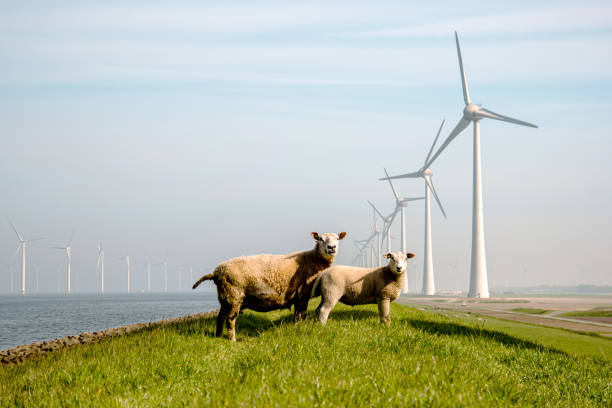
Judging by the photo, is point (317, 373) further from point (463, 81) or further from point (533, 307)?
point (463, 81)

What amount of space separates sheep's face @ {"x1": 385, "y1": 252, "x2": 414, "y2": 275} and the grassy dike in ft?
5.26

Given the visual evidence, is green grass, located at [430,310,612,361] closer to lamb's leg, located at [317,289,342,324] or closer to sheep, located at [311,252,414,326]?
sheep, located at [311,252,414,326]

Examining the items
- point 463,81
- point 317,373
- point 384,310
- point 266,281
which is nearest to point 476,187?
point 463,81

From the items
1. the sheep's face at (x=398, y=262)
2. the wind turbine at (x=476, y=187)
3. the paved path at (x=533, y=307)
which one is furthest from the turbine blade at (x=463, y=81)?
the sheep's face at (x=398, y=262)

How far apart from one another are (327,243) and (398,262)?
216 centimetres

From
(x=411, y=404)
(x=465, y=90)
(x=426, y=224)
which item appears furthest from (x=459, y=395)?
(x=426, y=224)

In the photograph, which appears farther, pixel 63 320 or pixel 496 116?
pixel 496 116

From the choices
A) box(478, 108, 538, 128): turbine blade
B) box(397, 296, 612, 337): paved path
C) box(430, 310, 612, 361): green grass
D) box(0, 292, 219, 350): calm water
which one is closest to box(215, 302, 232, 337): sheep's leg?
box(430, 310, 612, 361): green grass

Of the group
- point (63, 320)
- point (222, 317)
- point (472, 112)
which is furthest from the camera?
point (472, 112)

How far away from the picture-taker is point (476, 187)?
74.6 m

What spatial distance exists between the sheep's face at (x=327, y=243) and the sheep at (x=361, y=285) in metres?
0.63

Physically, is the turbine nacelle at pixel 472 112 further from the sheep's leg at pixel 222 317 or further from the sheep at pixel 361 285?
the sheep's leg at pixel 222 317

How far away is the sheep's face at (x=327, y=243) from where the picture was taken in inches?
590

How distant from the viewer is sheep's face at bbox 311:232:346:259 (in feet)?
49.1
